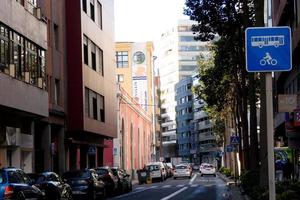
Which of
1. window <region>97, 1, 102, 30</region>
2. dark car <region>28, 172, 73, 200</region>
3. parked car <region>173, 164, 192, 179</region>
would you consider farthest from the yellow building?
dark car <region>28, 172, 73, 200</region>

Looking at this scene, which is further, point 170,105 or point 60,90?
point 170,105

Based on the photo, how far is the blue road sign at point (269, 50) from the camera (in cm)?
847

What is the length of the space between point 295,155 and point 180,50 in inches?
5385

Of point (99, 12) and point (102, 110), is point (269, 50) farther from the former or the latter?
point (99, 12)

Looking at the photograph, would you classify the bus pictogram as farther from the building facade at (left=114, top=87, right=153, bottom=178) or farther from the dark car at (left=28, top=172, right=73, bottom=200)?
the building facade at (left=114, top=87, right=153, bottom=178)

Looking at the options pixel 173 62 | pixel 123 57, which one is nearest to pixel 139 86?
pixel 123 57

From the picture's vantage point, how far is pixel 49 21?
3831cm

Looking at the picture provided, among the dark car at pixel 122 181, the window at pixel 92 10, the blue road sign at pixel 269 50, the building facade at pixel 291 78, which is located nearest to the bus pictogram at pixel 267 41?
the blue road sign at pixel 269 50

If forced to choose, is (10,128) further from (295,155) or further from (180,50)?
(180,50)

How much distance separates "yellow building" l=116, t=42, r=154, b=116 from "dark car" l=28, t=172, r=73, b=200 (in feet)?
284

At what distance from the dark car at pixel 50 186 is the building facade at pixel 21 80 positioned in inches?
220

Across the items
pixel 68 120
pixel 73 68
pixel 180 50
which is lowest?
pixel 68 120

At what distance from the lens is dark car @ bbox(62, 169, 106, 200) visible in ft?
90.0

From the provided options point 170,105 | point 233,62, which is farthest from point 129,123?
point 170,105
